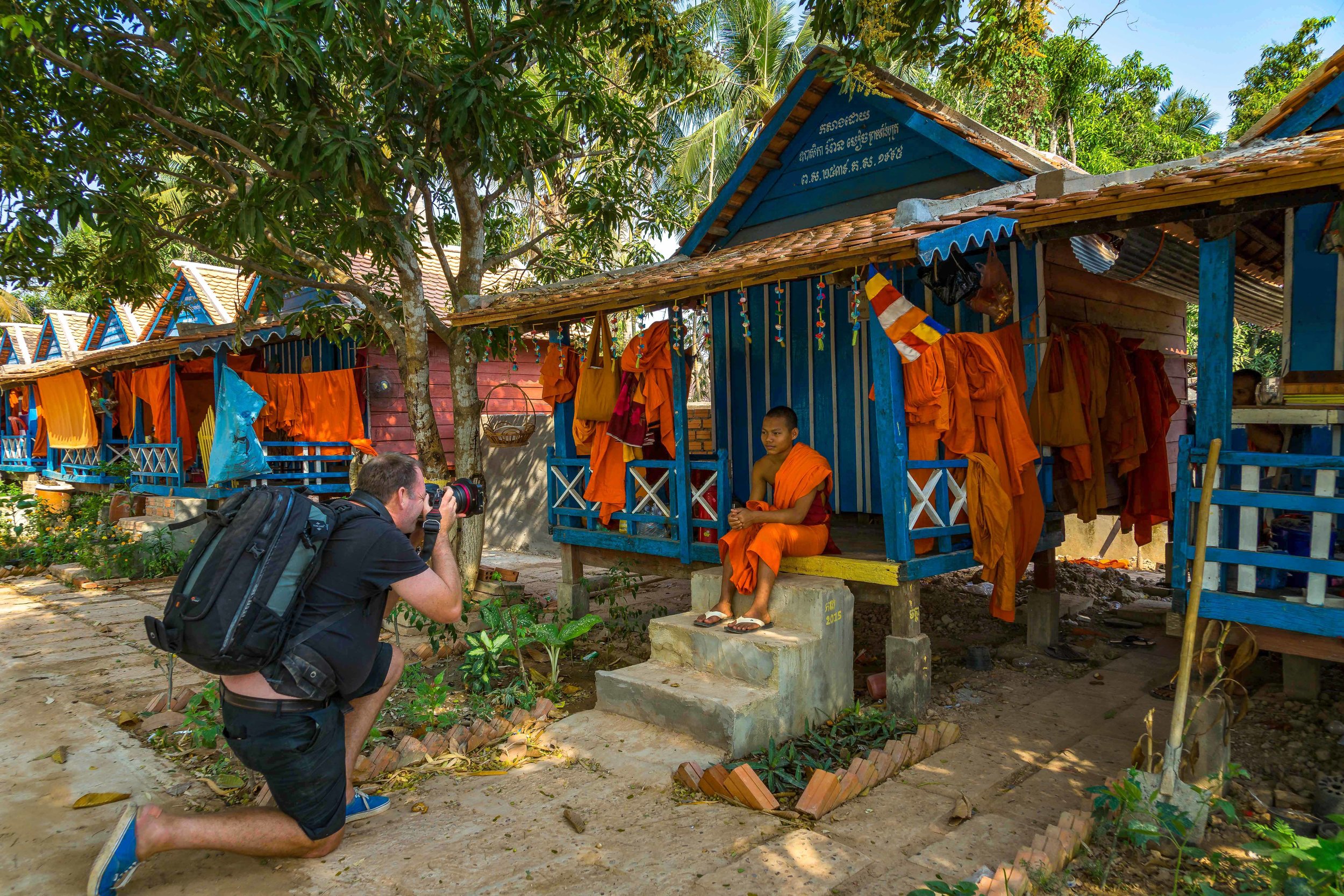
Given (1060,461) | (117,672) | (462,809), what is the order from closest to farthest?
1. (462,809)
2. (117,672)
3. (1060,461)

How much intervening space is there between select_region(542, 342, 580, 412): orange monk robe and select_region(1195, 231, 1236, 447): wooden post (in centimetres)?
473

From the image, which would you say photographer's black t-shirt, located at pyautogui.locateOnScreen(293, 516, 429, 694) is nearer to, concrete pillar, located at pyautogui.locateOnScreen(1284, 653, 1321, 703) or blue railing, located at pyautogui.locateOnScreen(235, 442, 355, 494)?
concrete pillar, located at pyautogui.locateOnScreen(1284, 653, 1321, 703)

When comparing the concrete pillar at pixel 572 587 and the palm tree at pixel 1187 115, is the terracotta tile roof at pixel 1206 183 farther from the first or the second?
the palm tree at pixel 1187 115

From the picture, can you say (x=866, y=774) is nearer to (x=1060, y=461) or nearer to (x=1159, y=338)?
(x=1060, y=461)

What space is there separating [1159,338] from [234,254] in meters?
10.1

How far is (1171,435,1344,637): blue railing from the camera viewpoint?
12.3 ft

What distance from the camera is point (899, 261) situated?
4.98 m

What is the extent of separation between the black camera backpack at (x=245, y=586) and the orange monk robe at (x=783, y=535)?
2.82 metres

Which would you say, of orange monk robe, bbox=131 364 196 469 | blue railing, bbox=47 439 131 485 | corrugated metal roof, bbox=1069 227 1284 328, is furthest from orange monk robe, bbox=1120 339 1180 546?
blue railing, bbox=47 439 131 485

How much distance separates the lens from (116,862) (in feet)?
9.69

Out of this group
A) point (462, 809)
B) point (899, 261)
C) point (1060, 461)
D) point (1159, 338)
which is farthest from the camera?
point (1159, 338)

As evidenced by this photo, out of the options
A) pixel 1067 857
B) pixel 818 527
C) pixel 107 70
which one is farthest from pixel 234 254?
pixel 1067 857

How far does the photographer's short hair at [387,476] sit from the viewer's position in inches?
137

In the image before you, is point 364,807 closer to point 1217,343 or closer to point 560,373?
point 560,373
